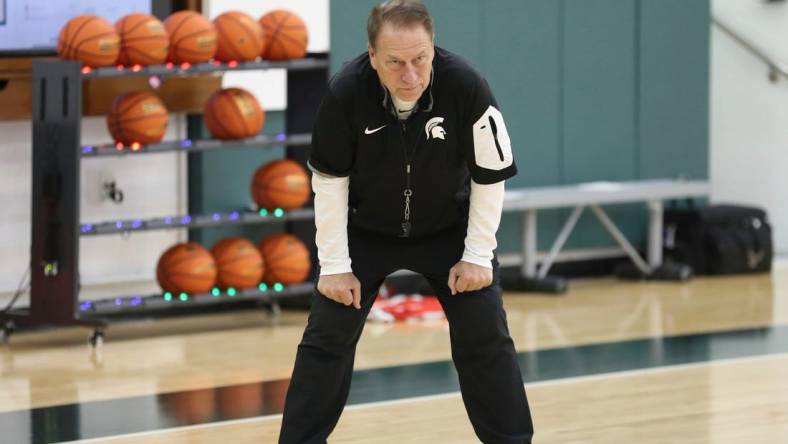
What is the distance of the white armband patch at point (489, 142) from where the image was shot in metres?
3.59

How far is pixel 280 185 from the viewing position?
22.4ft

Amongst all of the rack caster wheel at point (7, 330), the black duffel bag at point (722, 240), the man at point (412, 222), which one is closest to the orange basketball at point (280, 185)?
the rack caster wheel at point (7, 330)

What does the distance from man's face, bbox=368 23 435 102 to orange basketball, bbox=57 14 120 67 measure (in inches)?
123

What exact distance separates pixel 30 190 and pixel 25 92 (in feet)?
1.70

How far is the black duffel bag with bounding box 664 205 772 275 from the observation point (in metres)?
8.54

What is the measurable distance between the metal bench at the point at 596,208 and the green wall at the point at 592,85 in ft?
0.45

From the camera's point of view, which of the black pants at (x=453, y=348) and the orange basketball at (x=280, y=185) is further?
the orange basketball at (x=280, y=185)

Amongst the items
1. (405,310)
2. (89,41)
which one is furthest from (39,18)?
(405,310)

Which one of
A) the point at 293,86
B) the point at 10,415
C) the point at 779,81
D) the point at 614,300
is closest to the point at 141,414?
the point at 10,415

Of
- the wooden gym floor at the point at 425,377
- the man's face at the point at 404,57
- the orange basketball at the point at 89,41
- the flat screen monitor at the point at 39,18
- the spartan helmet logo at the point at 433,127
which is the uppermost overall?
the flat screen monitor at the point at 39,18

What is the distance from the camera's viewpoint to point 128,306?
649cm

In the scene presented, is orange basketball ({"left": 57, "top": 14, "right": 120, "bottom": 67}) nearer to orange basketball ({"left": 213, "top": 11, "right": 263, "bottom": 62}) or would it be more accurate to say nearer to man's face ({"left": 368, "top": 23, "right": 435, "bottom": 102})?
orange basketball ({"left": 213, "top": 11, "right": 263, "bottom": 62})

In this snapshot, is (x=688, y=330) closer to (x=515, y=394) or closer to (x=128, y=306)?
(x=128, y=306)

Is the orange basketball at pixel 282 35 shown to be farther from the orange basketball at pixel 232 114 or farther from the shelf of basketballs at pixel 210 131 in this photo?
the orange basketball at pixel 232 114
